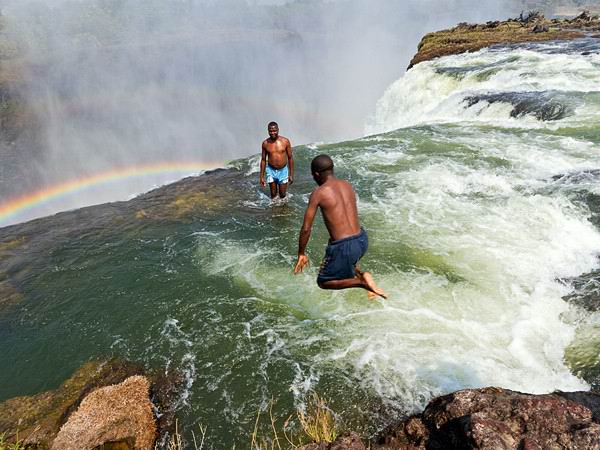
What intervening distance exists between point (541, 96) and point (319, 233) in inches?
442

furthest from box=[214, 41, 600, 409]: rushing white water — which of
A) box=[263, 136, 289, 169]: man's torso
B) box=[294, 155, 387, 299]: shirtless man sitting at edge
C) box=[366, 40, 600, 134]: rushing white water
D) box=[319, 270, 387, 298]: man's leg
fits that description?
box=[263, 136, 289, 169]: man's torso

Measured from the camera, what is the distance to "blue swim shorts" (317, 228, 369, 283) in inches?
147

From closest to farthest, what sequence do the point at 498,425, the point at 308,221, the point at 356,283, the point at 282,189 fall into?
the point at 498,425 → the point at 308,221 → the point at 356,283 → the point at 282,189

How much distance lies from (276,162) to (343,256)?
5.32 meters

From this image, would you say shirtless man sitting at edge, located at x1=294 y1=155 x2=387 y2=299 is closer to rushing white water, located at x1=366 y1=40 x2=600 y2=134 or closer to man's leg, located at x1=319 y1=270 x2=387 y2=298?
man's leg, located at x1=319 y1=270 x2=387 y2=298

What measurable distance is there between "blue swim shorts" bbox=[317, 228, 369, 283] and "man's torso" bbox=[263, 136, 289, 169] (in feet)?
16.6

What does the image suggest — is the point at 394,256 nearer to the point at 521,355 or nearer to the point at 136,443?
the point at 521,355

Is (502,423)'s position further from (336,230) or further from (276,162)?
(276,162)

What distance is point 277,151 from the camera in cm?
853

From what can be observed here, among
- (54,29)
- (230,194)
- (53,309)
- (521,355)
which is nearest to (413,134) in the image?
(230,194)

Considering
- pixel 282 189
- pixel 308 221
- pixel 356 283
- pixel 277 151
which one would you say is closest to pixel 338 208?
pixel 308 221

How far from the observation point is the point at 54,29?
87.1 metres

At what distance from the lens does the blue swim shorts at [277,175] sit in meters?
8.90

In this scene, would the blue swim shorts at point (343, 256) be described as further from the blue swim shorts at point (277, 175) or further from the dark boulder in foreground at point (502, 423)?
the blue swim shorts at point (277, 175)
